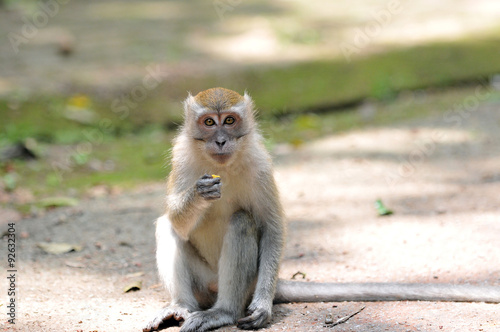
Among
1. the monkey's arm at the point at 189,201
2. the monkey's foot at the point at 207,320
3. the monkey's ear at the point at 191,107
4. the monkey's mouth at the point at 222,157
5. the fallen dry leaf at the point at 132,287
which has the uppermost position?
the monkey's ear at the point at 191,107

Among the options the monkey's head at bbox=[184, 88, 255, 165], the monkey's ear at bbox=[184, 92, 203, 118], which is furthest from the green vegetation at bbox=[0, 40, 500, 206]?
the monkey's head at bbox=[184, 88, 255, 165]

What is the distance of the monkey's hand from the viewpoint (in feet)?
13.9

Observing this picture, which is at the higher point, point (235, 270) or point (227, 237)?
point (227, 237)

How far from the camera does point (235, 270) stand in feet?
14.7

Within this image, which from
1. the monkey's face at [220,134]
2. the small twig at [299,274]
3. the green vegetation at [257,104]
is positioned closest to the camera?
the monkey's face at [220,134]

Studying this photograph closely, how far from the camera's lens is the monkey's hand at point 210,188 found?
13.9 feet

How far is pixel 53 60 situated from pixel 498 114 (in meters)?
7.04

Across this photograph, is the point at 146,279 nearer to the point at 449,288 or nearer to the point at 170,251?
the point at 170,251

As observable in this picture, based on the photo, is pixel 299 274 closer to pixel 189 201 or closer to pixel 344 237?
pixel 344 237

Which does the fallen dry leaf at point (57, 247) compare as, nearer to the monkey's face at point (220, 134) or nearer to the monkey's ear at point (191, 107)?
the monkey's ear at point (191, 107)

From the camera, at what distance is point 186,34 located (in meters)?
12.4

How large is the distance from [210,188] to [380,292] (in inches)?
54.3

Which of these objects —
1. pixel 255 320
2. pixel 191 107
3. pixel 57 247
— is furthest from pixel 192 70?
pixel 255 320

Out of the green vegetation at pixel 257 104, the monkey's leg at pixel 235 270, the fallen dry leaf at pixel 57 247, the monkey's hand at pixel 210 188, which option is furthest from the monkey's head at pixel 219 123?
the green vegetation at pixel 257 104
